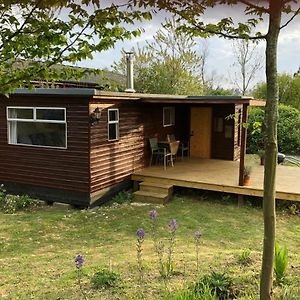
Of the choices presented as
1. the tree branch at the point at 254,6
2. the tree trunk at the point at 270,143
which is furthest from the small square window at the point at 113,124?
the tree branch at the point at 254,6

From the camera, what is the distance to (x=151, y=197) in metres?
8.99

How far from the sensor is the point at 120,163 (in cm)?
956

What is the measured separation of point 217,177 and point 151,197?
1.86m

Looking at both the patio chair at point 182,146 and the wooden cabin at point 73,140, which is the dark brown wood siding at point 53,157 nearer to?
the wooden cabin at point 73,140

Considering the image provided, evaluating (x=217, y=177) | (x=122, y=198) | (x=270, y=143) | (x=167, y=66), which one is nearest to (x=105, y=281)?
(x=270, y=143)

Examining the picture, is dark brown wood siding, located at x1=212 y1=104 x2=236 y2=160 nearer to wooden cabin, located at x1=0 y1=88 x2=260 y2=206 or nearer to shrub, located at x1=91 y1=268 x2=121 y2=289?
wooden cabin, located at x1=0 y1=88 x2=260 y2=206

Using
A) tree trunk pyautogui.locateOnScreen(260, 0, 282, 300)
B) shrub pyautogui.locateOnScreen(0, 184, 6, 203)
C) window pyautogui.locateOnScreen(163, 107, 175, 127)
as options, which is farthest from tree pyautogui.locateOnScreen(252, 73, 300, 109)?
tree trunk pyautogui.locateOnScreen(260, 0, 282, 300)

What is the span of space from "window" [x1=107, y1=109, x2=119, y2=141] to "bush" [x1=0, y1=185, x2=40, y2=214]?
240cm

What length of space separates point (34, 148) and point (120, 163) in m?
2.14

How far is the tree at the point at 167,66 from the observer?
828 inches

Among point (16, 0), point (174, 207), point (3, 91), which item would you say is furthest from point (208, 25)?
point (174, 207)

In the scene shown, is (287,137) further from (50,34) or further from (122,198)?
(50,34)

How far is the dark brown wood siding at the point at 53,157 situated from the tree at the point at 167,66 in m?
12.5

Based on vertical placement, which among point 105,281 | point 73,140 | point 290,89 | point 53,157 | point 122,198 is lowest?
point 122,198
